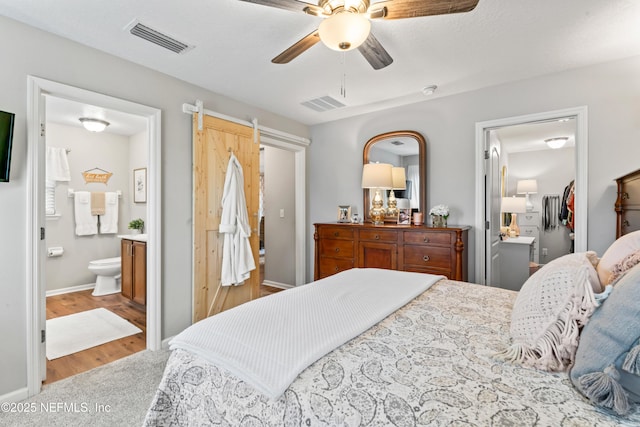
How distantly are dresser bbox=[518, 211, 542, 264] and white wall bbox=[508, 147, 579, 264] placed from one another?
7 cm

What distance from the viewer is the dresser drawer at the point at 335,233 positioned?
3.56 metres

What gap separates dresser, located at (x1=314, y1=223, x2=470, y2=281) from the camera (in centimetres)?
295

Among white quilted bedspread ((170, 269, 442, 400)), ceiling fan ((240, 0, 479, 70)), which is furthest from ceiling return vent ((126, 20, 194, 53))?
white quilted bedspread ((170, 269, 442, 400))

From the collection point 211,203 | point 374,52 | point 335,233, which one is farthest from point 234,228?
point 374,52

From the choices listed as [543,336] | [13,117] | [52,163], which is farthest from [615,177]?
[52,163]

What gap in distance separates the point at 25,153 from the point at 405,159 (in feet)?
11.1

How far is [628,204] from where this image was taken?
2.26 meters

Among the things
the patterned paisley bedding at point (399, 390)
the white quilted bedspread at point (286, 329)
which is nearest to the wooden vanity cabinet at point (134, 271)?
the white quilted bedspread at point (286, 329)

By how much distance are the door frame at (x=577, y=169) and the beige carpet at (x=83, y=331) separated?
3577 millimetres

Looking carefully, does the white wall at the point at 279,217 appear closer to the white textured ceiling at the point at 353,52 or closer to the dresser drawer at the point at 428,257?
the white textured ceiling at the point at 353,52

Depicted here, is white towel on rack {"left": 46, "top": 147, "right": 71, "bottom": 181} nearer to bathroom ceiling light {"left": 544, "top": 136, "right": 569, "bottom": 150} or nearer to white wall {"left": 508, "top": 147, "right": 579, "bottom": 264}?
bathroom ceiling light {"left": 544, "top": 136, "right": 569, "bottom": 150}

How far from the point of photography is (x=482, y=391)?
2.77 ft

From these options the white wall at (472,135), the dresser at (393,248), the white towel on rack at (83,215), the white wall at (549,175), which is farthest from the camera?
the white wall at (549,175)

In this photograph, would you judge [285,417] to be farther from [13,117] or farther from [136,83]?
[136,83]
